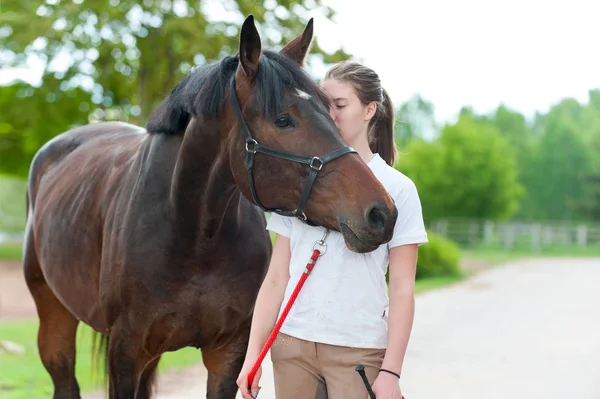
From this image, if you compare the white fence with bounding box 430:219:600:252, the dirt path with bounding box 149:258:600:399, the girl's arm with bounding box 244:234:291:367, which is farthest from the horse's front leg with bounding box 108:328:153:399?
the white fence with bounding box 430:219:600:252

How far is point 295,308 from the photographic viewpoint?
2.39m

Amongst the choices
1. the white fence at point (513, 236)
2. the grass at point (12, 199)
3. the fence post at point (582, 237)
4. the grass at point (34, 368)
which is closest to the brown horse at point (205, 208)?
the grass at point (34, 368)

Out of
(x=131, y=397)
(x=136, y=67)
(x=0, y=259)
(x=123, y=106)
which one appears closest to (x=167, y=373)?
(x=131, y=397)

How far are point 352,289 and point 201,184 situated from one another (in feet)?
3.10

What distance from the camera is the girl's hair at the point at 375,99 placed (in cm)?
239

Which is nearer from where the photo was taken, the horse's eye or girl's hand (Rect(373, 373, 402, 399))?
girl's hand (Rect(373, 373, 402, 399))

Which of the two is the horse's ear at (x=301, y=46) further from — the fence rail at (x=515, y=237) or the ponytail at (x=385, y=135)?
the fence rail at (x=515, y=237)

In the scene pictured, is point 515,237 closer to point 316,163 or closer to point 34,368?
point 34,368

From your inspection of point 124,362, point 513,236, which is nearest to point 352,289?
point 124,362

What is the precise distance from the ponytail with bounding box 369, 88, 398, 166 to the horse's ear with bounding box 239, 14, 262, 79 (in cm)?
47

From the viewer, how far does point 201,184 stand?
2988 mm

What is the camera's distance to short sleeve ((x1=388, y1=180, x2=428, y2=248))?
2244 millimetres

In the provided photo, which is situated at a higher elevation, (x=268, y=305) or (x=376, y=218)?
(x=376, y=218)

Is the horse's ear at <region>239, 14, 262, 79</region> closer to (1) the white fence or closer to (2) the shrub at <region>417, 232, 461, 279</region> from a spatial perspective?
(2) the shrub at <region>417, 232, 461, 279</region>
